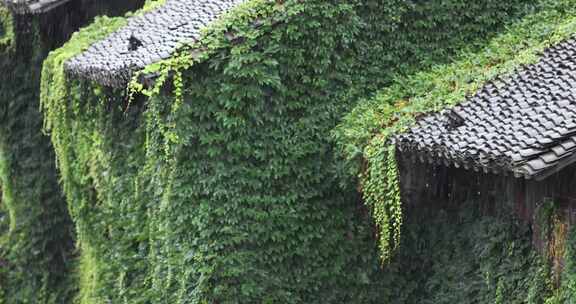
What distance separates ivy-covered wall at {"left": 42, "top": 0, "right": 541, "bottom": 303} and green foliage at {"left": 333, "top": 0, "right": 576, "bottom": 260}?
0.86ft

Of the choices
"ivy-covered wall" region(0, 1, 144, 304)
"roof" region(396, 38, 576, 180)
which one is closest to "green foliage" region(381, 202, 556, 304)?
"roof" region(396, 38, 576, 180)

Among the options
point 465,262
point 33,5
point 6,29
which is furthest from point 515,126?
point 6,29

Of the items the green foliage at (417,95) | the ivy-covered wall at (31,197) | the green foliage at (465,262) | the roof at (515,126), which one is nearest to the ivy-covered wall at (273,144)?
the green foliage at (417,95)

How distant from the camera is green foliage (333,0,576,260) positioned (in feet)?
32.9

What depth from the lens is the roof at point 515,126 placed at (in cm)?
829

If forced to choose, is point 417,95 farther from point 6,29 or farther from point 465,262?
point 6,29

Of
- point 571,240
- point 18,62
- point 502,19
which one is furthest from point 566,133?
point 18,62

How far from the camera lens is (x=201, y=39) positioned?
34.6 ft

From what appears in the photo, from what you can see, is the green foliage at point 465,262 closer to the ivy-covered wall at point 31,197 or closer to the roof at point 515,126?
the roof at point 515,126

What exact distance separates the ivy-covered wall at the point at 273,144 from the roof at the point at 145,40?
16.8 inches

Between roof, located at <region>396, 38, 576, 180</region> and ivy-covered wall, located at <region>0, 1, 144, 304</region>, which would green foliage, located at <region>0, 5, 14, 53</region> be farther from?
roof, located at <region>396, 38, 576, 180</region>

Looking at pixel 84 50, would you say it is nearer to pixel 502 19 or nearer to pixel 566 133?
pixel 502 19

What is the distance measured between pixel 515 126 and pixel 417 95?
6.63 feet

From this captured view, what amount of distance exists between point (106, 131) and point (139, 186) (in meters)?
1.12
